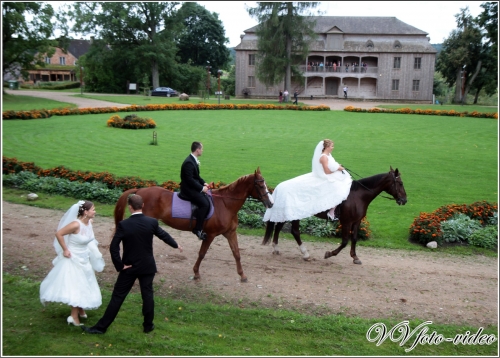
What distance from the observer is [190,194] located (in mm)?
9664

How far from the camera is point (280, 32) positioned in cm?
5328

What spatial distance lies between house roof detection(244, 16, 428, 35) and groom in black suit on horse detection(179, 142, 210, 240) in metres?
58.6

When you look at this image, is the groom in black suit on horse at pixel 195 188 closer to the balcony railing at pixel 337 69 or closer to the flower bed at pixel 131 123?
the flower bed at pixel 131 123

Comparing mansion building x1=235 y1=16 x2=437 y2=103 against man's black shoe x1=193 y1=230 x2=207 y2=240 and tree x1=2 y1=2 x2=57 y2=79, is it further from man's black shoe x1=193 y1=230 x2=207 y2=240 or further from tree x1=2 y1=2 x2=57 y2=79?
man's black shoe x1=193 y1=230 x2=207 y2=240

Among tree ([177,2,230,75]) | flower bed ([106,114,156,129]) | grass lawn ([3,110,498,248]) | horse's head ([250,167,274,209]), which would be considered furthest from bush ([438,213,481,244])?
tree ([177,2,230,75])

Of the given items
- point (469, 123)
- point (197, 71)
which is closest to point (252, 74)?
point (197, 71)

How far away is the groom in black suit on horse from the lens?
375 inches

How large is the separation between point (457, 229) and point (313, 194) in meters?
4.63

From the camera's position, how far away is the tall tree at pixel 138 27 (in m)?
62.8

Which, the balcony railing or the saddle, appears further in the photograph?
the balcony railing

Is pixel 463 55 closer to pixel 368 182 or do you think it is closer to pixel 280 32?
pixel 280 32

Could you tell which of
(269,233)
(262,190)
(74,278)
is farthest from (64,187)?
(74,278)

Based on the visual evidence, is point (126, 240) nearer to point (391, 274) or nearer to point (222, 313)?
point (222, 313)

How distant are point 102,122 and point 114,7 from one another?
3431 centimetres
